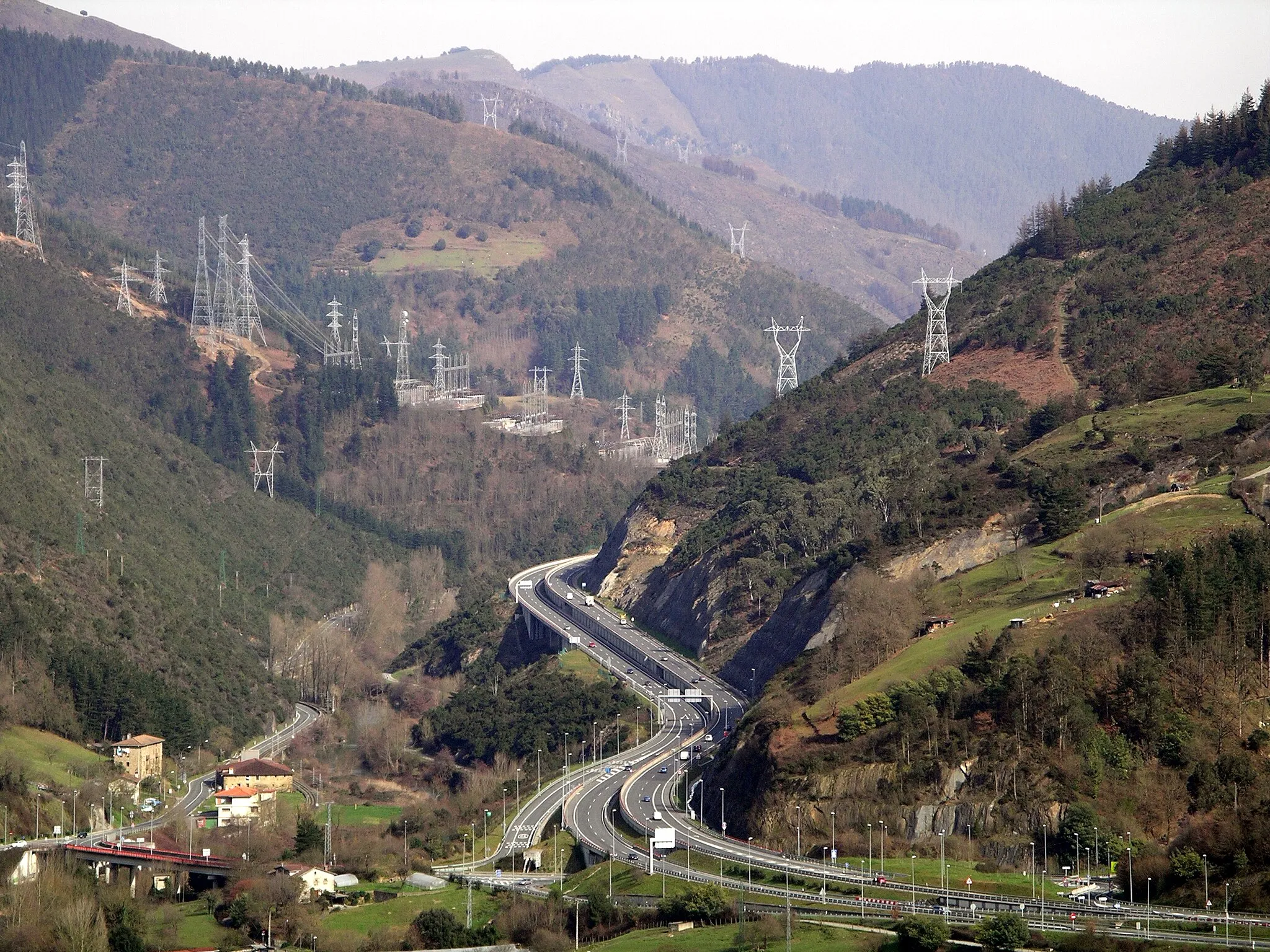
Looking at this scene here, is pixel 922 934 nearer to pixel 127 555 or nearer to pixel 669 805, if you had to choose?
pixel 669 805

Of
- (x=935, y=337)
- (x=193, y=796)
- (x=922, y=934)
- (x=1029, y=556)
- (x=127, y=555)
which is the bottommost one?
(x=922, y=934)

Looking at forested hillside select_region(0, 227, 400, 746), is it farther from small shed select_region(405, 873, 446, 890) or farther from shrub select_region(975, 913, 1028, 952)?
shrub select_region(975, 913, 1028, 952)

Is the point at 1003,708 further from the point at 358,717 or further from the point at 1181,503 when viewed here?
the point at 358,717

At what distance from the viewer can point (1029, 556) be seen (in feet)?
351

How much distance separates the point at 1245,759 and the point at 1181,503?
24.1m

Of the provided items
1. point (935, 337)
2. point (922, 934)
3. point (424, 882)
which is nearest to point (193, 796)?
point (424, 882)

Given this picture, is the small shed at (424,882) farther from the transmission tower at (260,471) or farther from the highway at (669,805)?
the transmission tower at (260,471)

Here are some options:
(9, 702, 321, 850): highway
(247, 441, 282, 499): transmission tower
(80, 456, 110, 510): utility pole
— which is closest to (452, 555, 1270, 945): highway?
(9, 702, 321, 850): highway

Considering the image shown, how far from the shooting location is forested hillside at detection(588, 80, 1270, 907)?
8569cm

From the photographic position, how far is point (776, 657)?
117438 millimetres

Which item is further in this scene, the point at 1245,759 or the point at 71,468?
the point at 71,468

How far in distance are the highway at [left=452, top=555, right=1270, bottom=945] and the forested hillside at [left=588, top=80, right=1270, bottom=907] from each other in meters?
2.30

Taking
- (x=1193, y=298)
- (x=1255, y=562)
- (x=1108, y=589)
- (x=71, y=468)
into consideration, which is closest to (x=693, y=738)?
(x=1108, y=589)

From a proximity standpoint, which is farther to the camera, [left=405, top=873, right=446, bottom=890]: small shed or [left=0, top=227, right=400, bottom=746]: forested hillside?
[left=0, top=227, right=400, bottom=746]: forested hillside
